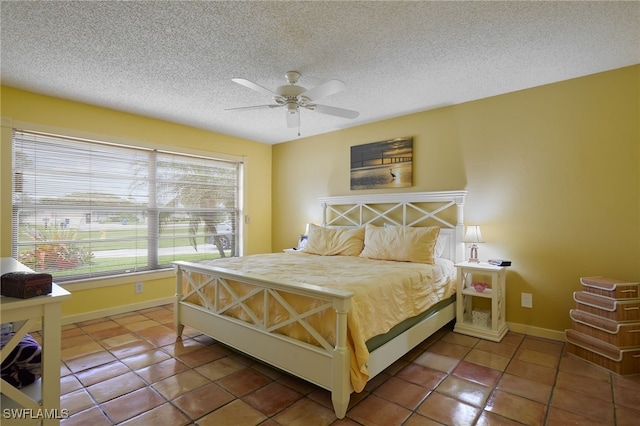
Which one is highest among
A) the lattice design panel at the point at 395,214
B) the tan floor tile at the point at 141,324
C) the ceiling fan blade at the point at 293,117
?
the ceiling fan blade at the point at 293,117

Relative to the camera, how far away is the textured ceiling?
1939 millimetres

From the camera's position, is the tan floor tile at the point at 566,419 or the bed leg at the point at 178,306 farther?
the bed leg at the point at 178,306

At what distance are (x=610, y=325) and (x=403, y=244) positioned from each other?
1.68 meters

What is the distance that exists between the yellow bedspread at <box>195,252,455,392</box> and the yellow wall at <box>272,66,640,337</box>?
0.76 metres

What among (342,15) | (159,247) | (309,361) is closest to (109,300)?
(159,247)

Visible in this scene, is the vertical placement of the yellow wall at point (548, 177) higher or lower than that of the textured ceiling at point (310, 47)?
lower

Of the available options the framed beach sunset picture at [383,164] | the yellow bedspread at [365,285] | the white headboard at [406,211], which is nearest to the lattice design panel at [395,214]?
the white headboard at [406,211]

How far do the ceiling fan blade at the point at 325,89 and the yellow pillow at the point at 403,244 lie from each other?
1.67 meters

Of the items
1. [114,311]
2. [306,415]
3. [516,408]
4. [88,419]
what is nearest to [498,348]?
[516,408]

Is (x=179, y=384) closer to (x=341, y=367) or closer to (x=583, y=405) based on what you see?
(x=341, y=367)

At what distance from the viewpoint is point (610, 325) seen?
7.77 feet

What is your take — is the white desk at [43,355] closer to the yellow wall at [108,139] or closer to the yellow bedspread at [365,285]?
the yellow bedspread at [365,285]

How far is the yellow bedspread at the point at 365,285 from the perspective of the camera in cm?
189

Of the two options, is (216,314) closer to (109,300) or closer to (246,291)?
(246,291)
